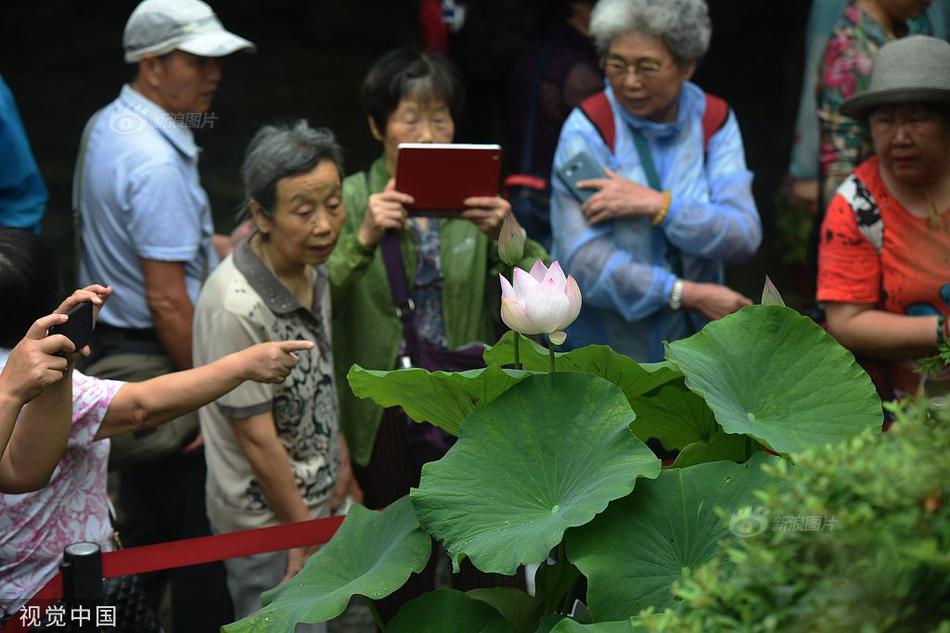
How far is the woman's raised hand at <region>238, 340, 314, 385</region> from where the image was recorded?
253cm

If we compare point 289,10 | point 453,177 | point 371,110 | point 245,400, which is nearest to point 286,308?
Result: point 245,400

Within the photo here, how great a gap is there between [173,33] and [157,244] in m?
0.60

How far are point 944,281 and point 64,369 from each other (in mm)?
2072

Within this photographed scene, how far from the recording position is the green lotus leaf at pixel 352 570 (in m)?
1.97

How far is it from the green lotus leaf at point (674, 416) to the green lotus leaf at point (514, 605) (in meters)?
0.40

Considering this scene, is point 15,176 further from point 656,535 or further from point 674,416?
point 656,535

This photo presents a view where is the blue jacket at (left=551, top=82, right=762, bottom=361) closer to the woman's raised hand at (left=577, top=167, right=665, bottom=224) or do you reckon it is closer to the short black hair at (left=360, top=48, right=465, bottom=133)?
the woman's raised hand at (left=577, top=167, right=665, bottom=224)

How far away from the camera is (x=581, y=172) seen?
3598mm

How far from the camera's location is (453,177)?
3346 mm

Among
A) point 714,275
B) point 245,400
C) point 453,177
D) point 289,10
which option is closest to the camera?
point 245,400

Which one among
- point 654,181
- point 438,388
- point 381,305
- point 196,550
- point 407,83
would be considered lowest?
A: point 196,550

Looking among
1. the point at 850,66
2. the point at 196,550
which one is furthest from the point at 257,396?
the point at 850,66

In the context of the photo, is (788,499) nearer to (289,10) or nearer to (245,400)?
(245,400)

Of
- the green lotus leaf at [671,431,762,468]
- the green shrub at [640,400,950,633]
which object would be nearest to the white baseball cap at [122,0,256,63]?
the green lotus leaf at [671,431,762,468]
